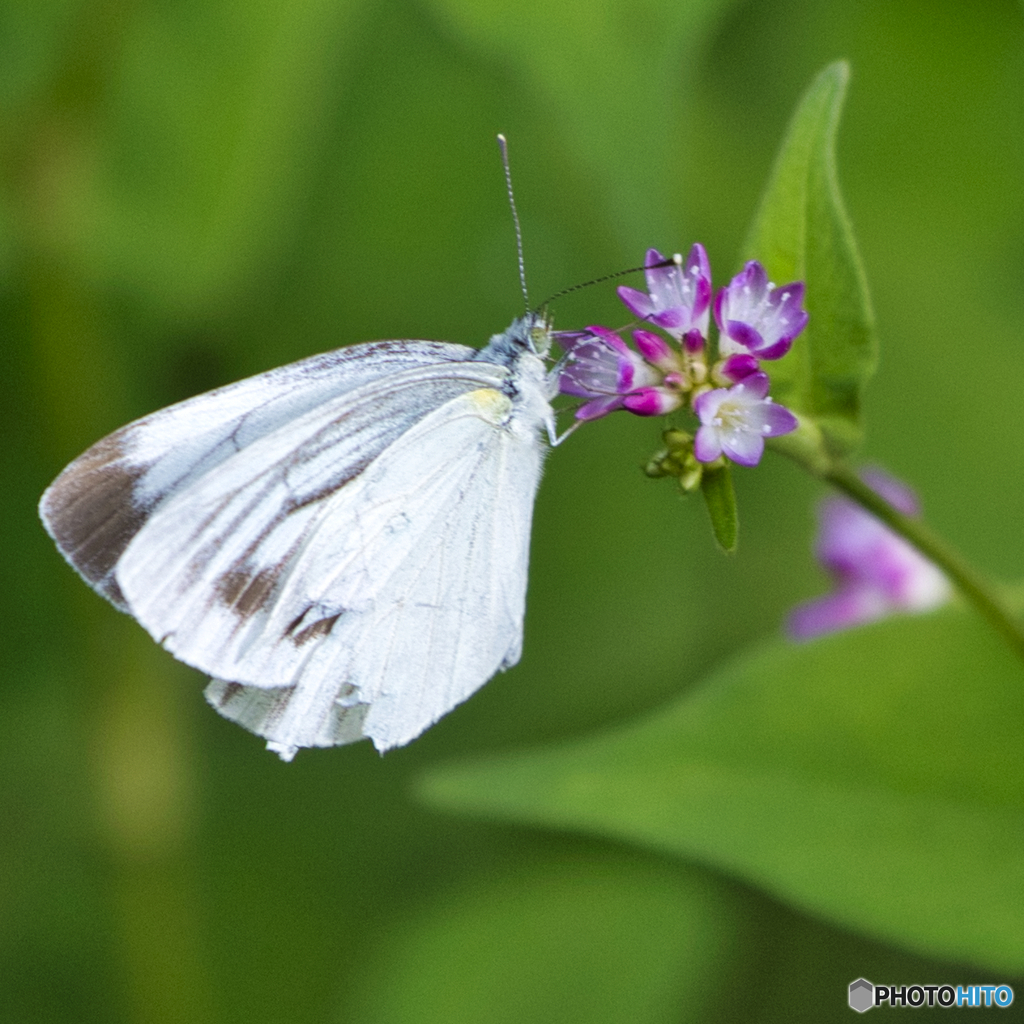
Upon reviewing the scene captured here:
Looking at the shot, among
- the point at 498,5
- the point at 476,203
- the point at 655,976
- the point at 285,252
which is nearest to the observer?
the point at 498,5

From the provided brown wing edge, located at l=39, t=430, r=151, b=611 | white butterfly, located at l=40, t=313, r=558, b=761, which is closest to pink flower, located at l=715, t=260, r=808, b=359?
white butterfly, located at l=40, t=313, r=558, b=761

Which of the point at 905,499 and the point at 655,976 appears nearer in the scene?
the point at 905,499

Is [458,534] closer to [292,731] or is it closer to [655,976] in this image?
[292,731]

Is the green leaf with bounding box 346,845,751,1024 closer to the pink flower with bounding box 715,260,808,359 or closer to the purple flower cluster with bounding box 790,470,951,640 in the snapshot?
the purple flower cluster with bounding box 790,470,951,640

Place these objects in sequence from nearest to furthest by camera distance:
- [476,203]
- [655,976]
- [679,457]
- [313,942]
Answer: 1. [679,457]
2. [655,976]
3. [313,942]
4. [476,203]

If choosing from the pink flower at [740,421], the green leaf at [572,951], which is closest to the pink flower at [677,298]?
the pink flower at [740,421]

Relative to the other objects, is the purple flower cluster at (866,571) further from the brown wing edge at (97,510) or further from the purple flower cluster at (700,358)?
the brown wing edge at (97,510)

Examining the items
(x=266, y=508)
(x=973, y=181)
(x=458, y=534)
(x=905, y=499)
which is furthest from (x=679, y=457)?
(x=973, y=181)

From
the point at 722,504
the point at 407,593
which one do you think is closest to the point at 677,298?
the point at 722,504

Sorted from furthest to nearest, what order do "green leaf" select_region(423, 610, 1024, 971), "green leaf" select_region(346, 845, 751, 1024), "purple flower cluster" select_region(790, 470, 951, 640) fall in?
"green leaf" select_region(346, 845, 751, 1024) → "purple flower cluster" select_region(790, 470, 951, 640) → "green leaf" select_region(423, 610, 1024, 971)
